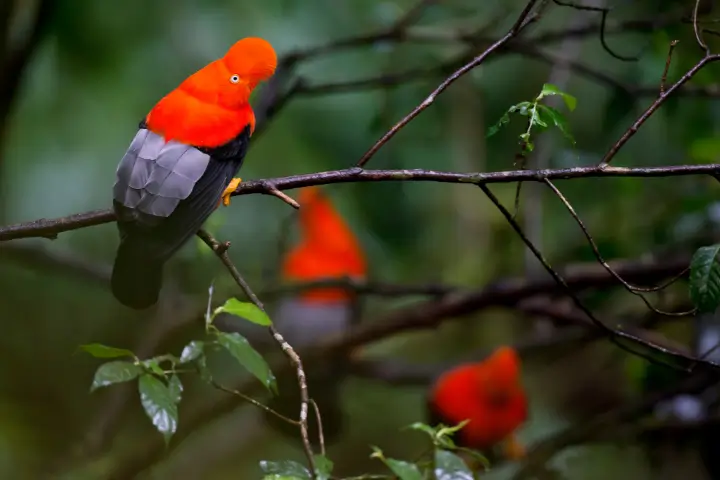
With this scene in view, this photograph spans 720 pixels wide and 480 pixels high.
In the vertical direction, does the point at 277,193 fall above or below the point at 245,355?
above

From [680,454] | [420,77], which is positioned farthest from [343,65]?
[680,454]

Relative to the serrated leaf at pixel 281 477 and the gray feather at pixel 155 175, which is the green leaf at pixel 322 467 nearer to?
the serrated leaf at pixel 281 477

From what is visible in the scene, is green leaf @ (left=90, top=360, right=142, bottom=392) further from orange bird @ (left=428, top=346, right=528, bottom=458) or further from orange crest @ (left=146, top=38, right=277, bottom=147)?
orange bird @ (left=428, top=346, right=528, bottom=458)

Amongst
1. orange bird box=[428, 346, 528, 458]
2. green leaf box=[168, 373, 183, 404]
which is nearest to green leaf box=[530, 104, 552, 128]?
green leaf box=[168, 373, 183, 404]

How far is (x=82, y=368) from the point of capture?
2.71m

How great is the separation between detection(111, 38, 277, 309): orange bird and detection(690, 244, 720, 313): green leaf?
530 millimetres

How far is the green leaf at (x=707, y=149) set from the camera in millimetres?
1791

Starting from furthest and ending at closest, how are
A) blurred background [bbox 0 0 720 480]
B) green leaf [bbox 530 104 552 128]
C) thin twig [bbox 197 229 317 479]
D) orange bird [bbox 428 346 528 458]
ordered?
orange bird [bbox 428 346 528 458], blurred background [bbox 0 0 720 480], green leaf [bbox 530 104 552 128], thin twig [bbox 197 229 317 479]

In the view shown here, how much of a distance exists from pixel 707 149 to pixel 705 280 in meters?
0.95

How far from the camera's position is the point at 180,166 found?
1.01m

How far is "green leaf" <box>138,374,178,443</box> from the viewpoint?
897 mm

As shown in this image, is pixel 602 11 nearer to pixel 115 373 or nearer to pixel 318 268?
pixel 115 373

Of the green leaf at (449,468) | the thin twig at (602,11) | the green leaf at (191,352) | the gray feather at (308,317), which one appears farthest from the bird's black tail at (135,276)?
the gray feather at (308,317)

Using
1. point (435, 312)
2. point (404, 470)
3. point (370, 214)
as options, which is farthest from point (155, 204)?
point (370, 214)
